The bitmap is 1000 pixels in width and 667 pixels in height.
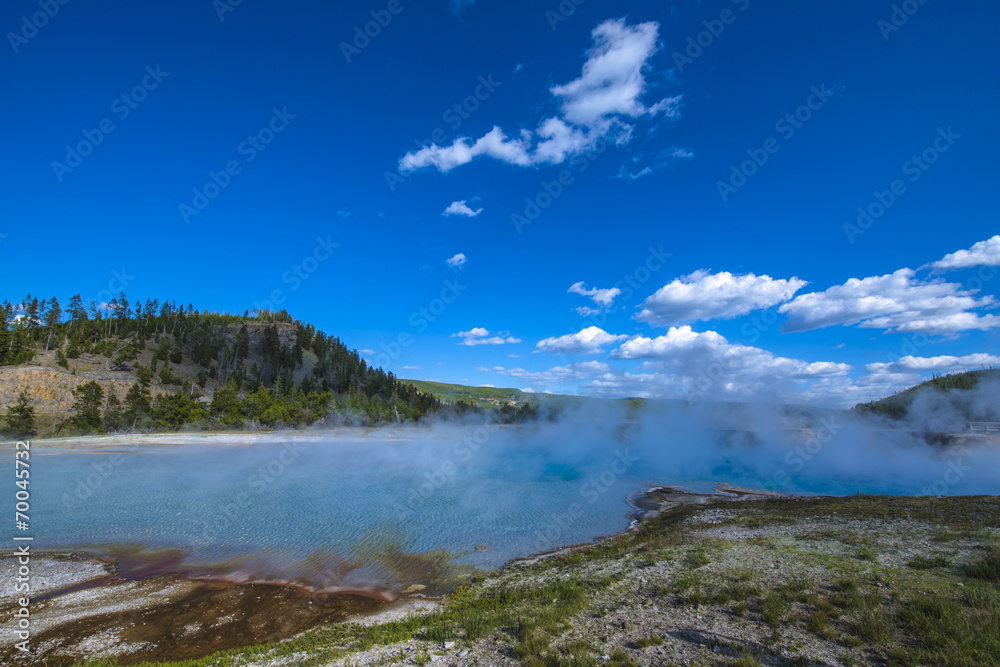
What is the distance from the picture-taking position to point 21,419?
1783 inches

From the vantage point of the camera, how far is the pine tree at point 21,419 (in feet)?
147

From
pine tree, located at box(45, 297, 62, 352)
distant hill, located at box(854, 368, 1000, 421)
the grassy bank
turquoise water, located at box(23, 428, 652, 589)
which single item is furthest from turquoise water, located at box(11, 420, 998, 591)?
pine tree, located at box(45, 297, 62, 352)

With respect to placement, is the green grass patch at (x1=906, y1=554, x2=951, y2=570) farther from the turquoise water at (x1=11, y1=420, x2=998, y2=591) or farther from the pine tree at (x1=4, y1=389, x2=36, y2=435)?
the pine tree at (x1=4, y1=389, x2=36, y2=435)

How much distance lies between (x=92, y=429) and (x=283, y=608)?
189 feet

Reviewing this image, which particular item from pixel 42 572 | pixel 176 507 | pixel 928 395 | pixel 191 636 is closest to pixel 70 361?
pixel 176 507

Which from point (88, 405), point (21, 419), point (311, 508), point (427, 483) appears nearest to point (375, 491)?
point (427, 483)

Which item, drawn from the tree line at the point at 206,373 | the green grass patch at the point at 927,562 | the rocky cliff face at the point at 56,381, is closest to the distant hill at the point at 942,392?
the green grass patch at the point at 927,562

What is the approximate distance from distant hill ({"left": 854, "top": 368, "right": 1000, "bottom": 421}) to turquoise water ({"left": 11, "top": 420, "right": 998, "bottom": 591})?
31.0 feet

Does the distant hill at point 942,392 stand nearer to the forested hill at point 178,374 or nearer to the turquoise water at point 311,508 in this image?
the turquoise water at point 311,508

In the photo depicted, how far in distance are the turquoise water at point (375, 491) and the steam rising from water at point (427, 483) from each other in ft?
0.39

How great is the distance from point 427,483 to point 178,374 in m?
78.8

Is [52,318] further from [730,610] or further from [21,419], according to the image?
[730,610]

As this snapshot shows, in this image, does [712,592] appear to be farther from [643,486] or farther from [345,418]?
[345,418]

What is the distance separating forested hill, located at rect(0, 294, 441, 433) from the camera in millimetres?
52812
